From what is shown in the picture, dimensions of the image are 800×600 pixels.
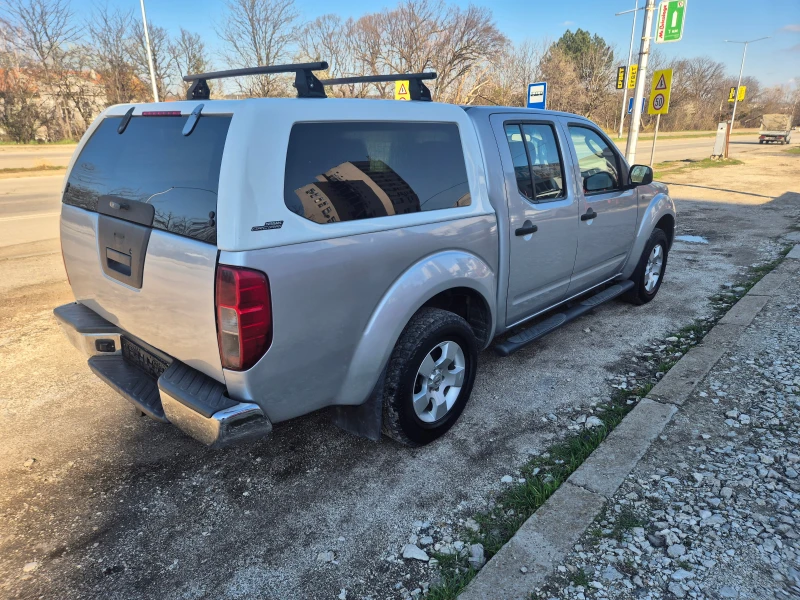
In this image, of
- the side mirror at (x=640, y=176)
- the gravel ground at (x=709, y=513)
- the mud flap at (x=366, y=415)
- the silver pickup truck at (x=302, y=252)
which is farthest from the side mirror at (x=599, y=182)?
the mud flap at (x=366, y=415)

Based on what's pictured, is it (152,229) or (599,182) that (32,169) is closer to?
(152,229)

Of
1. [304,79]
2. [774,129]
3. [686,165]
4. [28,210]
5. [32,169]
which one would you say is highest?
[774,129]

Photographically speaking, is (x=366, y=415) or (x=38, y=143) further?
(x=38, y=143)

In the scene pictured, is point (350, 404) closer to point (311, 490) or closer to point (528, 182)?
point (311, 490)

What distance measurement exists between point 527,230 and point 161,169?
2260mm

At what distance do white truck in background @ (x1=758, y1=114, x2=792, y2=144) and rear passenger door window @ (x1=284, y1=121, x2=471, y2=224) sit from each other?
46.3 meters

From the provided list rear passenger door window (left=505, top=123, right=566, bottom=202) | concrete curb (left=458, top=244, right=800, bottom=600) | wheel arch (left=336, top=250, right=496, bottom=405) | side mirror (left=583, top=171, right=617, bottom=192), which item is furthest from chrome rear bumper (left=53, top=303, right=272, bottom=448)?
side mirror (left=583, top=171, right=617, bottom=192)

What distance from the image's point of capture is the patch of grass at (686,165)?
1919cm

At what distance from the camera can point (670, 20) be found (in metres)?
11.8

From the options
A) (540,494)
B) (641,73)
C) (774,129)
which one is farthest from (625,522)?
(774,129)

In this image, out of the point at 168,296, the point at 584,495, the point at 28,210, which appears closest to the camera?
the point at 168,296

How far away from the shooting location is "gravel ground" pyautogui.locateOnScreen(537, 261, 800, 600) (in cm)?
210

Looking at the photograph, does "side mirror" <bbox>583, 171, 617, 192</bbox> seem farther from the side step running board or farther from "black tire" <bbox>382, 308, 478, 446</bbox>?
"black tire" <bbox>382, 308, 478, 446</bbox>

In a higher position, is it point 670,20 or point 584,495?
point 670,20
